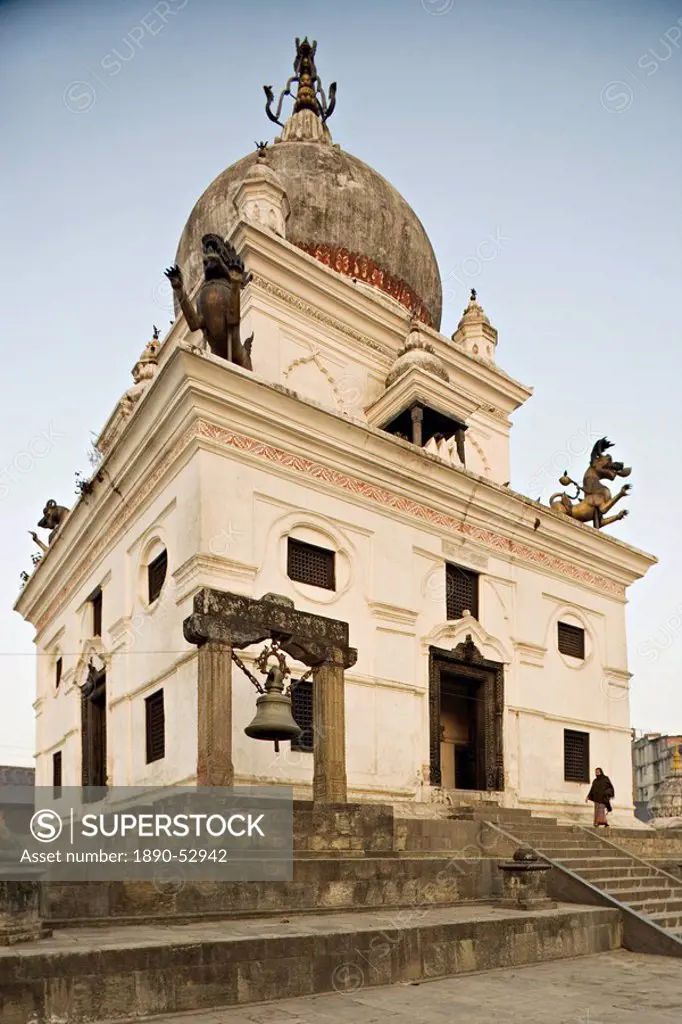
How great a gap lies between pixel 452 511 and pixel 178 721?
688cm

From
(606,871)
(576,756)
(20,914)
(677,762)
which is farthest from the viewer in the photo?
A: (677,762)

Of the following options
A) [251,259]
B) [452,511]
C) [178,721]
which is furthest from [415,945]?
[251,259]

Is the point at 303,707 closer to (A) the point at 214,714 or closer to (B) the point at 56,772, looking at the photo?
(A) the point at 214,714

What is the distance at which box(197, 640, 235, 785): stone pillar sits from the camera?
1059 cm

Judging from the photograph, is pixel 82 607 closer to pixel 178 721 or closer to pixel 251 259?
pixel 178 721

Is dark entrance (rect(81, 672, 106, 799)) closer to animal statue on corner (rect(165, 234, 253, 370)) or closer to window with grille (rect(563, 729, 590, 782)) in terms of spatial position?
animal statue on corner (rect(165, 234, 253, 370))

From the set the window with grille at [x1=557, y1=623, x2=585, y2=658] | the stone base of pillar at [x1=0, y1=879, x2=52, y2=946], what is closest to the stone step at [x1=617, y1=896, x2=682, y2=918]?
the stone base of pillar at [x1=0, y1=879, x2=52, y2=946]

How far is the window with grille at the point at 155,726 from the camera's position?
15273 millimetres

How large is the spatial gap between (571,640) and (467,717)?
317 cm

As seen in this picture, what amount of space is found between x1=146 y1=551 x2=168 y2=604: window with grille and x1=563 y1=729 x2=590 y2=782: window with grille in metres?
9.04

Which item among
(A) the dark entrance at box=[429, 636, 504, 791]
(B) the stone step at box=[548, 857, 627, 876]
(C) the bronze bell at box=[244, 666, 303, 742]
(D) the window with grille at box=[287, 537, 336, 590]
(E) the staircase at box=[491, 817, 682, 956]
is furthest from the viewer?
(A) the dark entrance at box=[429, 636, 504, 791]

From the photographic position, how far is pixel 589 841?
52.7 ft

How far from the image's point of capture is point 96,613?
19.5 metres

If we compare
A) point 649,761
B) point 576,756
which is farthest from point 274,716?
point 649,761
